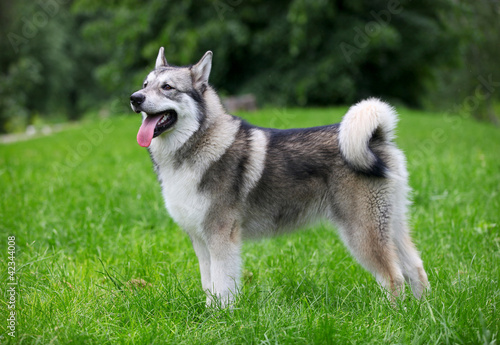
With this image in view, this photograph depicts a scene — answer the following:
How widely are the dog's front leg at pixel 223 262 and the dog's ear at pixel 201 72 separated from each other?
1.06 m

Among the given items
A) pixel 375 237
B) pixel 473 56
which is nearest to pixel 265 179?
pixel 375 237

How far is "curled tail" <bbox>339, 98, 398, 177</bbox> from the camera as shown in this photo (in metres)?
2.86

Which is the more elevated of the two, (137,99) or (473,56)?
(137,99)

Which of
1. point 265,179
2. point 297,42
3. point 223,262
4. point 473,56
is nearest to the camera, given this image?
point 223,262

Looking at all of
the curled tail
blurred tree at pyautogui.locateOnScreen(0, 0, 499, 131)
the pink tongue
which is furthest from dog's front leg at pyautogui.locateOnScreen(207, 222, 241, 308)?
blurred tree at pyautogui.locateOnScreen(0, 0, 499, 131)

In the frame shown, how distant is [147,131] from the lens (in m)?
2.96

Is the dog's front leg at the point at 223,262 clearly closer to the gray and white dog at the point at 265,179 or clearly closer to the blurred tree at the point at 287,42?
the gray and white dog at the point at 265,179

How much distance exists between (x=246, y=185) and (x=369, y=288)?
3.65ft

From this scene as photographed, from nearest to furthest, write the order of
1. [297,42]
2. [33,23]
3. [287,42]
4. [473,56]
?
[297,42] < [287,42] < [33,23] < [473,56]

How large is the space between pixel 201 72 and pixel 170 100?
36 centimetres

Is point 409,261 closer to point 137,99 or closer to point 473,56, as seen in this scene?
point 137,99

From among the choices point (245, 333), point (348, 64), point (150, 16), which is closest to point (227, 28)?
point (150, 16)
